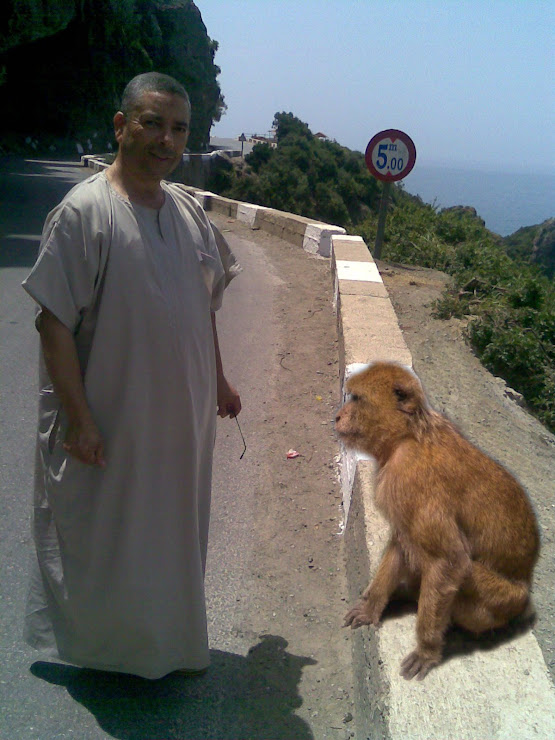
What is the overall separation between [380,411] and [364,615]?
85 cm

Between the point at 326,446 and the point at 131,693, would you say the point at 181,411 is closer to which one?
the point at 131,693

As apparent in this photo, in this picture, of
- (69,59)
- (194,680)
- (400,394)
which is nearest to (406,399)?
(400,394)

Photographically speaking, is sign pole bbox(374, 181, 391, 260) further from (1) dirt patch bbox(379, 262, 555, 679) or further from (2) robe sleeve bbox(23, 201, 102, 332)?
(2) robe sleeve bbox(23, 201, 102, 332)

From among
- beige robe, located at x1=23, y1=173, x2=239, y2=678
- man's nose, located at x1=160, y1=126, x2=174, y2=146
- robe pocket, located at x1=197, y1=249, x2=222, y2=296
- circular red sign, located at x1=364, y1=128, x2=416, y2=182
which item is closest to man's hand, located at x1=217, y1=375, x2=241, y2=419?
beige robe, located at x1=23, y1=173, x2=239, y2=678

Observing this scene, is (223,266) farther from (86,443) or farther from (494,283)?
(494,283)

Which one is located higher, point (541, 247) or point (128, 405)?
point (128, 405)

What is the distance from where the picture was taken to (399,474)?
246cm

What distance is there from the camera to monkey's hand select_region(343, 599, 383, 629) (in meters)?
2.71

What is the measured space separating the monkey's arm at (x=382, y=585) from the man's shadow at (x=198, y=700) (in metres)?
0.45

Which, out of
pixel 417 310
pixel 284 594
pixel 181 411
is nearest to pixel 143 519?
pixel 181 411

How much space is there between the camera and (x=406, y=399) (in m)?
2.62

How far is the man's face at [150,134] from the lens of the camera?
229cm

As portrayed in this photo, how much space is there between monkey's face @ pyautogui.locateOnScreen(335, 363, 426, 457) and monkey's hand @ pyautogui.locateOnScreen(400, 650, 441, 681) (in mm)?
733

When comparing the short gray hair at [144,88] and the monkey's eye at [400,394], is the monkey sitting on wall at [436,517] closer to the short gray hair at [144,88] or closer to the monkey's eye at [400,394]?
the monkey's eye at [400,394]
